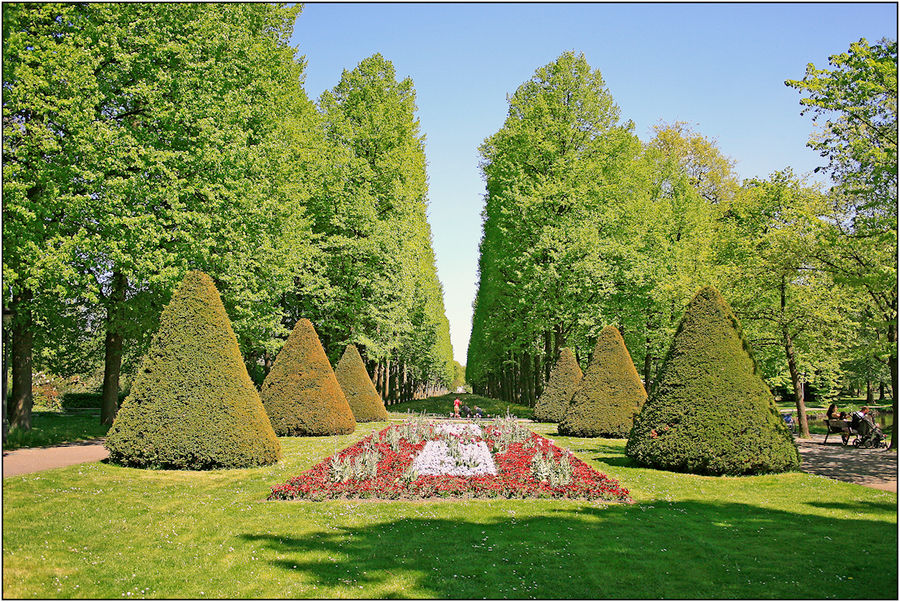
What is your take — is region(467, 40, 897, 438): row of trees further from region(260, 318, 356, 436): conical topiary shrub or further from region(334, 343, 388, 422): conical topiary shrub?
region(260, 318, 356, 436): conical topiary shrub

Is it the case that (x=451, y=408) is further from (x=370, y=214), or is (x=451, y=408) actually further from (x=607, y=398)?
Answer: (x=607, y=398)

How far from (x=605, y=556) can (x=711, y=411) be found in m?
6.65

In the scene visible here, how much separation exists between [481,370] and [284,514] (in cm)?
6505

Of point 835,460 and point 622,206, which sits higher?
point 622,206

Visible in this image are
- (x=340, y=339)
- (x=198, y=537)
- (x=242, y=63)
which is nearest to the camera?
(x=198, y=537)

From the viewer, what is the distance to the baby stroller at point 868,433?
61.6 feet

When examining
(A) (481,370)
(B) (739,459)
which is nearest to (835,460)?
(B) (739,459)

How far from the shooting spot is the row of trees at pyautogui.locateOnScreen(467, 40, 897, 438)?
18359mm

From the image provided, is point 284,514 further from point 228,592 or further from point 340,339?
point 340,339

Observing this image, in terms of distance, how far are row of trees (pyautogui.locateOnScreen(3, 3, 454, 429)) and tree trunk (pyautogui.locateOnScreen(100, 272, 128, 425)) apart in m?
0.07

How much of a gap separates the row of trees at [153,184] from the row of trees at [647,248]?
7.40 m

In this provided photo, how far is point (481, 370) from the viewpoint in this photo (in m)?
73.4

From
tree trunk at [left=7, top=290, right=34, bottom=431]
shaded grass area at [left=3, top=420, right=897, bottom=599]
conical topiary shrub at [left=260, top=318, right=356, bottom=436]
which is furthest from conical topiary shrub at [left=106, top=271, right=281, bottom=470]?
conical topiary shrub at [left=260, top=318, right=356, bottom=436]

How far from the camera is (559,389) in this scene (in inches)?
993
